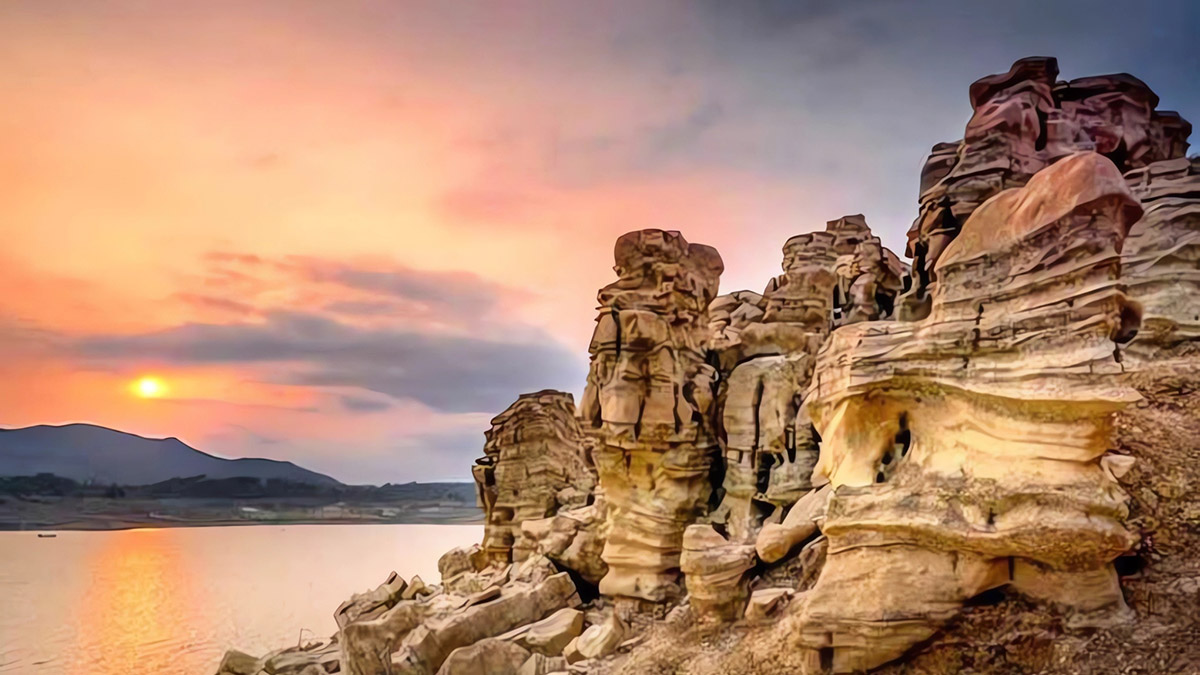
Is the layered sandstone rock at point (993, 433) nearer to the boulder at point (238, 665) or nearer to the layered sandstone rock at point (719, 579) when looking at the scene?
the layered sandstone rock at point (719, 579)

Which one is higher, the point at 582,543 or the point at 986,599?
the point at 986,599

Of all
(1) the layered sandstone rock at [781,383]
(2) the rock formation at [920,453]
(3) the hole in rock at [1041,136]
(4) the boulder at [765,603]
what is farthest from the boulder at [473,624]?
(3) the hole in rock at [1041,136]

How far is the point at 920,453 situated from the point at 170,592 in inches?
1345

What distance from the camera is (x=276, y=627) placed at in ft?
97.9

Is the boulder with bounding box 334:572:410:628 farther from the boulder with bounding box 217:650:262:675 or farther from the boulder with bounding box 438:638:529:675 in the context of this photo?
the boulder with bounding box 438:638:529:675

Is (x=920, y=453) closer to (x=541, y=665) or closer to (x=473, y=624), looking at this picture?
(x=541, y=665)

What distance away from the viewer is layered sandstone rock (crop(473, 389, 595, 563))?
25.8m

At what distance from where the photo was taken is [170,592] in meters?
31.9

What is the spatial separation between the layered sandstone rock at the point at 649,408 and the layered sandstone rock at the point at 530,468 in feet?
29.2

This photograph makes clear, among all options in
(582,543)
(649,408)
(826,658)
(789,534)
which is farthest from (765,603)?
(582,543)

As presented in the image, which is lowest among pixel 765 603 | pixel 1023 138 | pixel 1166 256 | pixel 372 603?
pixel 372 603

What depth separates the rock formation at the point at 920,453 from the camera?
770 centimetres

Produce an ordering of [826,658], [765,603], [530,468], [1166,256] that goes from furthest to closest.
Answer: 1. [530,468]
2. [1166,256]
3. [765,603]
4. [826,658]

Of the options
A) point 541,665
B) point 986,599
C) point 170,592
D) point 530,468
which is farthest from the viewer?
point 170,592
